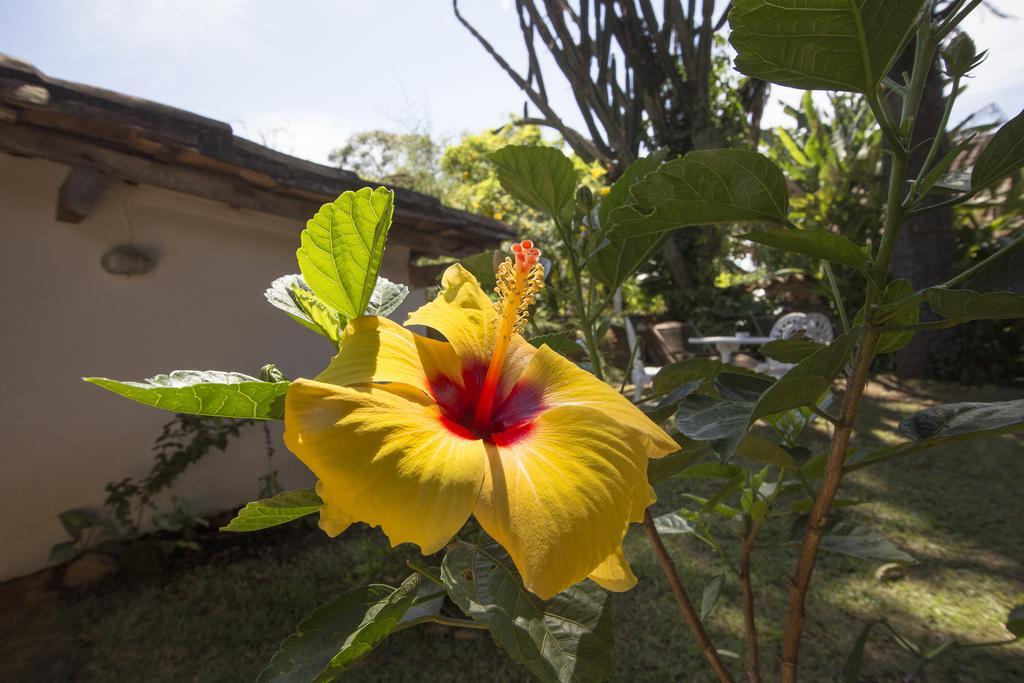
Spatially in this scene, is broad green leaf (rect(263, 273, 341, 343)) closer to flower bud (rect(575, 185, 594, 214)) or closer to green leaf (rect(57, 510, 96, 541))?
flower bud (rect(575, 185, 594, 214))

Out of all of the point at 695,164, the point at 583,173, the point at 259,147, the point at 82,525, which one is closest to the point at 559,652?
the point at 695,164

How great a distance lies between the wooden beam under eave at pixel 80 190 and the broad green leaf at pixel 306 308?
2.67 m

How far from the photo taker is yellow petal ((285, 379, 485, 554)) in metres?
0.39

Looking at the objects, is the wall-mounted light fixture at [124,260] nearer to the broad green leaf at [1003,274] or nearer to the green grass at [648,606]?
the green grass at [648,606]

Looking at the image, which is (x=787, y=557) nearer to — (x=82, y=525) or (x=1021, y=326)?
(x=82, y=525)

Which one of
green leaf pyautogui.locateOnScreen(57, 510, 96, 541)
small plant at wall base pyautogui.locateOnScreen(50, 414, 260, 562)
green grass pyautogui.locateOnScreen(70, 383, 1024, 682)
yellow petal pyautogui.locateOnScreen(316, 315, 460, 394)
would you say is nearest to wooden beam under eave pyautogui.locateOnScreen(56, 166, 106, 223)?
small plant at wall base pyautogui.locateOnScreen(50, 414, 260, 562)

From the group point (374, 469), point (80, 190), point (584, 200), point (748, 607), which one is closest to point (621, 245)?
point (584, 200)

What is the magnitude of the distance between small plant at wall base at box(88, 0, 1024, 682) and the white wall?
313 centimetres

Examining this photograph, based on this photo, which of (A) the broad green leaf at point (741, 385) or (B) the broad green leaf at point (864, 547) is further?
(B) the broad green leaf at point (864, 547)

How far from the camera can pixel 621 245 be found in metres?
0.76

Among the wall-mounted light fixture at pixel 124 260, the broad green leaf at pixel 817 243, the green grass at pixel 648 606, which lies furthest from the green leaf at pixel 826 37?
the wall-mounted light fixture at pixel 124 260

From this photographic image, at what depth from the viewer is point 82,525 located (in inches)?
118

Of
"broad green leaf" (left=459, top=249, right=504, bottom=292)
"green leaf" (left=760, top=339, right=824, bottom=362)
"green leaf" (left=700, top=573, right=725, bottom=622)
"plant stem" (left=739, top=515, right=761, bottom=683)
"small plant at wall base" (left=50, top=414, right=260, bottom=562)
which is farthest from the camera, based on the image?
"small plant at wall base" (left=50, top=414, right=260, bottom=562)

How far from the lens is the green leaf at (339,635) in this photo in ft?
1.73
